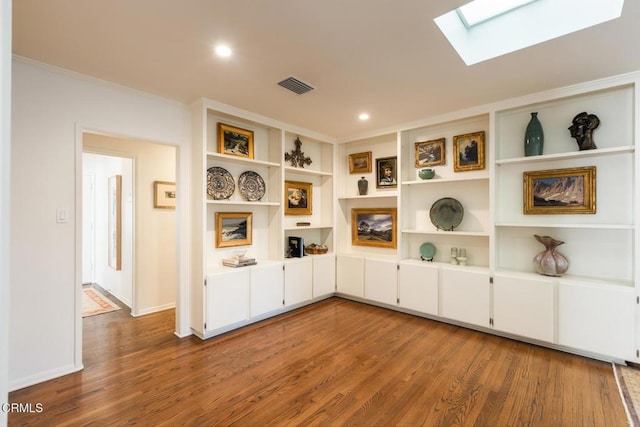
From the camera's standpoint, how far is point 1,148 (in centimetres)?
70

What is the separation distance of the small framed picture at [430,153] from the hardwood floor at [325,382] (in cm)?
208

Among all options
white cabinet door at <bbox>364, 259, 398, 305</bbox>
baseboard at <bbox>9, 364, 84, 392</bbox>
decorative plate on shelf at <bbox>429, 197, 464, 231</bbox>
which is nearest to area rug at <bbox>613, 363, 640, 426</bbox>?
decorative plate on shelf at <bbox>429, 197, 464, 231</bbox>

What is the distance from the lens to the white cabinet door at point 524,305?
295 centimetres

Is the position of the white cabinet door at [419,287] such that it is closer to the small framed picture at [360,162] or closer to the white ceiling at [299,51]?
the small framed picture at [360,162]

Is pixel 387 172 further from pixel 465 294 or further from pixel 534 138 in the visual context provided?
pixel 465 294

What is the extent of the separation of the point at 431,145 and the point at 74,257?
405cm

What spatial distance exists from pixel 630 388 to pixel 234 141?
167 inches

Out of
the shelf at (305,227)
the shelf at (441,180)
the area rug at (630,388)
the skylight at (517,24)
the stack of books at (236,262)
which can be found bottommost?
the area rug at (630,388)

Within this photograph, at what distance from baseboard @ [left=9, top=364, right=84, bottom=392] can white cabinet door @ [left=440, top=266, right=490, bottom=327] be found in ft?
12.1

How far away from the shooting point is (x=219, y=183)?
3.57 meters

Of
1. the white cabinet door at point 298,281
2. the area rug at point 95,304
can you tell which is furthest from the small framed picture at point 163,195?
the white cabinet door at point 298,281

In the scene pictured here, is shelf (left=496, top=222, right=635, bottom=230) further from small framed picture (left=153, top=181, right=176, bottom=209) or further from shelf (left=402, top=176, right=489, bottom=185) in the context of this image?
small framed picture (left=153, top=181, right=176, bottom=209)

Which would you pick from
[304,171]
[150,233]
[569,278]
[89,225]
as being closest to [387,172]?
[304,171]

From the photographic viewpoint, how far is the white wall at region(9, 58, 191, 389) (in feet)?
7.69
